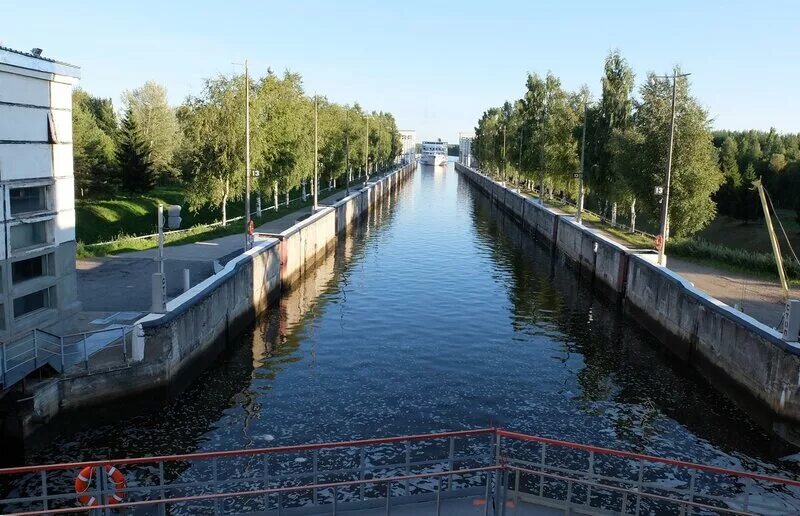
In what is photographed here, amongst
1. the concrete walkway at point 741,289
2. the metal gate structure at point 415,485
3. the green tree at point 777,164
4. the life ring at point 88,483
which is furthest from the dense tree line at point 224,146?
the green tree at point 777,164

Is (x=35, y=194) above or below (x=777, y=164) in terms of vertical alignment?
below

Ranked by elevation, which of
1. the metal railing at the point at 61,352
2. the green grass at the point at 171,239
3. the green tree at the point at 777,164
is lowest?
the metal railing at the point at 61,352

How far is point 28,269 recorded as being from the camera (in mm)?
17078

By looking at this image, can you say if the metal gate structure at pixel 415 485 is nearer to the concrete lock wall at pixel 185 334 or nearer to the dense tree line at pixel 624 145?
the concrete lock wall at pixel 185 334

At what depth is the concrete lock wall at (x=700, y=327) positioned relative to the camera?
58.1 feet

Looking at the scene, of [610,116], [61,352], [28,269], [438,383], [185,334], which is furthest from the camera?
[610,116]

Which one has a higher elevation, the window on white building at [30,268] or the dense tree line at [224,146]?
the dense tree line at [224,146]

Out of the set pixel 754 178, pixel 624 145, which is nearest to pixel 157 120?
pixel 624 145

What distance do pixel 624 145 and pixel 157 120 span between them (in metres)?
61.3

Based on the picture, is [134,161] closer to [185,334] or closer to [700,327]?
[185,334]

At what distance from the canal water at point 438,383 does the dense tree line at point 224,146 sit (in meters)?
12.5

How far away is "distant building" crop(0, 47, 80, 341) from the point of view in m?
16.0

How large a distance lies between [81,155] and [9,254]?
40398 millimetres

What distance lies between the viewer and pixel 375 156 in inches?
4488
